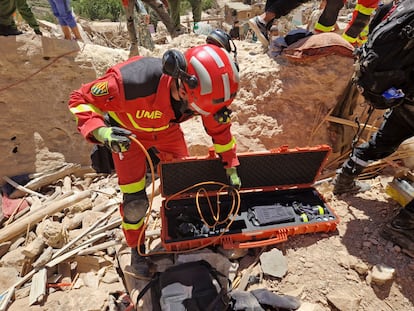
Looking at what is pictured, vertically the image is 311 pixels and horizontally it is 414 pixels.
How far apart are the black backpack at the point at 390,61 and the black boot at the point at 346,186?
1.01 meters

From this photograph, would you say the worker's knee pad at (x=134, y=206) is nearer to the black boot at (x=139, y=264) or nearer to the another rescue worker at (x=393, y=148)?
the black boot at (x=139, y=264)

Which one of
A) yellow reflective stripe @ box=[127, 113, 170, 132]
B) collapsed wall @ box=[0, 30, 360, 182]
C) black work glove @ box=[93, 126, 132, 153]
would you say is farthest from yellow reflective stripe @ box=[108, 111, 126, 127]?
collapsed wall @ box=[0, 30, 360, 182]

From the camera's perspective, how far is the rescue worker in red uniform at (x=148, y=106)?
76.1 inches

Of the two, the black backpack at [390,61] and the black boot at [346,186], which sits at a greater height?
the black backpack at [390,61]

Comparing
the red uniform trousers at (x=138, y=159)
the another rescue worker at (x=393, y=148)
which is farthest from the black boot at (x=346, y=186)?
the red uniform trousers at (x=138, y=159)

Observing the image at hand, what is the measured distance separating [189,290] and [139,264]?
73cm

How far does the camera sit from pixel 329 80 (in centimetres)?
386

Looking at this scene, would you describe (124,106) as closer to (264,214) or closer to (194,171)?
(194,171)

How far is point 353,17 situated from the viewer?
4039mm

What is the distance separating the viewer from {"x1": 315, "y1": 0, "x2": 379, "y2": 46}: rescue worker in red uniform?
12.6ft

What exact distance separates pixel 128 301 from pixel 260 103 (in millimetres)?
2892

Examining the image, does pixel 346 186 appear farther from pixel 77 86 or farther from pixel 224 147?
pixel 77 86

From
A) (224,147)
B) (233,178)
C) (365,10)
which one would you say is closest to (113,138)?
(224,147)

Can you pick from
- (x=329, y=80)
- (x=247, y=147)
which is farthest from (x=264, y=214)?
(x=329, y=80)
